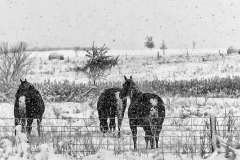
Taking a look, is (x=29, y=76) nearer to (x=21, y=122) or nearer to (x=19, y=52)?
(x=19, y=52)

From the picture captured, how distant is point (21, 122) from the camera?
325 inches

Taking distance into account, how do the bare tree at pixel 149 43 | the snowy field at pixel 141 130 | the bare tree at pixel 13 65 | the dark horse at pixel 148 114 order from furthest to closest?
1. the bare tree at pixel 149 43
2. the bare tree at pixel 13 65
3. the dark horse at pixel 148 114
4. the snowy field at pixel 141 130

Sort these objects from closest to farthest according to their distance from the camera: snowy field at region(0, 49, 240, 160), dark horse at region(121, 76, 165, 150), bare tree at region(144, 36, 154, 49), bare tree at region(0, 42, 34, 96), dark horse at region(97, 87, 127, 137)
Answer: snowy field at region(0, 49, 240, 160), dark horse at region(121, 76, 165, 150), dark horse at region(97, 87, 127, 137), bare tree at region(0, 42, 34, 96), bare tree at region(144, 36, 154, 49)

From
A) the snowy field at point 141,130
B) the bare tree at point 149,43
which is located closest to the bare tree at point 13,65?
the snowy field at point 141,130

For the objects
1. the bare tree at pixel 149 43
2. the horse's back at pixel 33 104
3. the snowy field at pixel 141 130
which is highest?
the bare tree at pixel 149 43

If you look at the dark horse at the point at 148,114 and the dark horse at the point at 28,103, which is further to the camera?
the dark horse at the point at 28,103

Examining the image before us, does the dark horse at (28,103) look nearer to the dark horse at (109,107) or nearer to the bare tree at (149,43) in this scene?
the dark horse at (109,107)

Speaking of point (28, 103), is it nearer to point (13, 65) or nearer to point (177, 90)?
point (177, 90)

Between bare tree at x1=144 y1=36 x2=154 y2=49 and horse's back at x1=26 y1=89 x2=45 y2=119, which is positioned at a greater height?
bare tree at x1=144 y1=36 x2=154 y2=49

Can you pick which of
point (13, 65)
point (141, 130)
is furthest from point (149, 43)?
point (141, 130)

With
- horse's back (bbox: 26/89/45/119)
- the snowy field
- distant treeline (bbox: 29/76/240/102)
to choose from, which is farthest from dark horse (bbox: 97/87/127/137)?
distant treeline (bbox: 29/76/240/102)

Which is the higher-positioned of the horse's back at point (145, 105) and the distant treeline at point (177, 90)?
the horse's back at point (145, 105)

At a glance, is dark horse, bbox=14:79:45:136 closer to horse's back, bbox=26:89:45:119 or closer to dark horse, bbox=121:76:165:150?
horse's back, bbox=26:89:45:119

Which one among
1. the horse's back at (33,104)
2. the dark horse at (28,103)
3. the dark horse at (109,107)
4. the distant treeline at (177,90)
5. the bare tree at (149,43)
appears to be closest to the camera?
the dark horse at (28,103)
